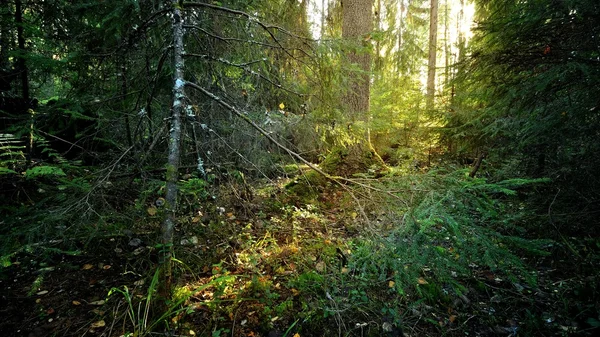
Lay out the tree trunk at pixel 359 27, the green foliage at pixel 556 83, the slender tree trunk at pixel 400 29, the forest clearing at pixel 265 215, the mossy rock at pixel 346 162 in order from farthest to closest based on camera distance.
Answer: the slender tree trunk at pixel 400 29 < the tree trunk at pixel 359 27 < the mossy rock at pixel 346 162 < the green foliage at pixel 556 83 < the forest clearing at pixel 265 215

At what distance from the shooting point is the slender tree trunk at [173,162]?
244 cm

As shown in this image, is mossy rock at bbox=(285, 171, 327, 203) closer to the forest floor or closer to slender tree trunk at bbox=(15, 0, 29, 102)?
the forest floor

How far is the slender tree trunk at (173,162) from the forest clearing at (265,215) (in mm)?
14

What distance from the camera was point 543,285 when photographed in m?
3.12

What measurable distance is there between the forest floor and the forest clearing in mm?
19

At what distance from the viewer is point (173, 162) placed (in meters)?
2.49

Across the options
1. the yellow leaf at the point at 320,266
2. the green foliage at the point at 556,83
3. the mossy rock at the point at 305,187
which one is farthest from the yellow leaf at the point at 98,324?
the green foliage at the point at 556,83

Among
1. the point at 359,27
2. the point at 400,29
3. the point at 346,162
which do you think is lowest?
the point at 346,162

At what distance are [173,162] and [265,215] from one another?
233 centimetres

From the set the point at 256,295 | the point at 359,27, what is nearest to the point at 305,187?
the point at 256,295

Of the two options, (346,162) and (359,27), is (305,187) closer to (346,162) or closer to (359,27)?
(346,162)

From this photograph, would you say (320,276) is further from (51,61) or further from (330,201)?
(51,61)

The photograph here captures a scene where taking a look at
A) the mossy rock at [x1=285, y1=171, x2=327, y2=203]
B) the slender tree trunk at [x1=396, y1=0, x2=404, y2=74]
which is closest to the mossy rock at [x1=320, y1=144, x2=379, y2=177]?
the mossy rock at [x1=285, y1=171, x2=327, y2=203]

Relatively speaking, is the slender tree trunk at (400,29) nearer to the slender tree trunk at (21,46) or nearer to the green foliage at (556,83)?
the green foliage at (556,83)
